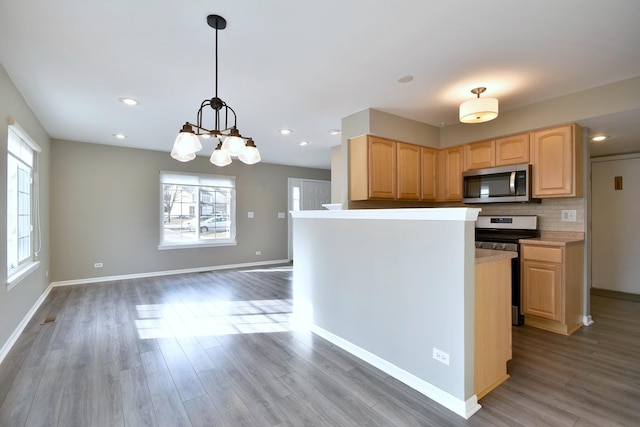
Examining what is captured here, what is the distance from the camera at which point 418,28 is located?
2094mm

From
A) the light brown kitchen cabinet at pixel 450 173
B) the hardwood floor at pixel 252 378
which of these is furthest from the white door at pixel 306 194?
the hardwood floor at pixel 252 378

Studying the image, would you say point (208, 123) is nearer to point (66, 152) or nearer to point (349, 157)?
point (349, 157)

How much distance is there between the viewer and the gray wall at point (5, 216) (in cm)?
268

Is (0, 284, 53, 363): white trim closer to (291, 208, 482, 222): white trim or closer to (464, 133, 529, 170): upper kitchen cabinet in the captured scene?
(291, 208, 482, 222): white trim

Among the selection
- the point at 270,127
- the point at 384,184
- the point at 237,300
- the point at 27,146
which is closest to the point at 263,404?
the point at 237,300

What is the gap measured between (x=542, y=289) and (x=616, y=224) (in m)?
2.71

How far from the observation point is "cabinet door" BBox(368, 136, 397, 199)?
12.4 ft

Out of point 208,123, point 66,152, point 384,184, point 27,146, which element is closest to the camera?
point 27,146

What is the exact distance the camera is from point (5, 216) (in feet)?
9.14

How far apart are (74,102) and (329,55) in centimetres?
302

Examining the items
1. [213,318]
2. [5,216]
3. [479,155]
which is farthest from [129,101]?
[479,155]

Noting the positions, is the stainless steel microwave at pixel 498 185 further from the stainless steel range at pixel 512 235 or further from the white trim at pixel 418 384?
the white trim at pixel 418 384

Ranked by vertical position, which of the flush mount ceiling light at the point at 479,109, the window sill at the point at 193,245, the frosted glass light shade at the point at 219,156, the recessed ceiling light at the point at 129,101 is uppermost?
Result: the recessed ceiling light at the point at 129,101

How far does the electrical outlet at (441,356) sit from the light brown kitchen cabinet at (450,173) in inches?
109
